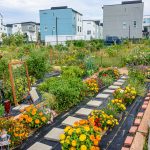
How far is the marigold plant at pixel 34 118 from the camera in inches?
187

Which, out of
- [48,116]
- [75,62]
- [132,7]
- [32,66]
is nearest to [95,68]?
[75,62]

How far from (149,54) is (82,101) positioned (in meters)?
8.31

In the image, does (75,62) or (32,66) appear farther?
(75,62)

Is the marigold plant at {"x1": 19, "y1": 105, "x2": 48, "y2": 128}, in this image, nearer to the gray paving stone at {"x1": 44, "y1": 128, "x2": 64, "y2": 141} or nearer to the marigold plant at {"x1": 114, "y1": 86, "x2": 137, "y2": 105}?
the gray paving stone at {"x1": 44, "y1": 128, "x2": 64, "y2": 141}

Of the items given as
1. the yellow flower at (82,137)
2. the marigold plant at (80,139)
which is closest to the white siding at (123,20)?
the marigold plant at (80,139)

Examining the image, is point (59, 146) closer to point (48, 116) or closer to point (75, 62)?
point (48, 116)

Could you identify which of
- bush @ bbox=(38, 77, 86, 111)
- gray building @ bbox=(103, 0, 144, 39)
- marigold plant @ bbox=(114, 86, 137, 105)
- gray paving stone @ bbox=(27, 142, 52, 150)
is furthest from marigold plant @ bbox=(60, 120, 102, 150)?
gray building @ bbox=(103, 0, 144, 39)

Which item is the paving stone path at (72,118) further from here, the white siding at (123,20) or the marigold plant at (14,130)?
the white siding at (123,20)

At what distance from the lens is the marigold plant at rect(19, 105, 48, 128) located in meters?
4.76

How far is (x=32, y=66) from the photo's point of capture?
9305mm

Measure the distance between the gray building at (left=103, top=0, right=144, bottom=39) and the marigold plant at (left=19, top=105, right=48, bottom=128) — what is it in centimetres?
3647

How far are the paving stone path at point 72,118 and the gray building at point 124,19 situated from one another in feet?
109

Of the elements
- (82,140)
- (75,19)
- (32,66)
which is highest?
(75,19)

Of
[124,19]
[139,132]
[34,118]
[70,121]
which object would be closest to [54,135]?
[34,118]
